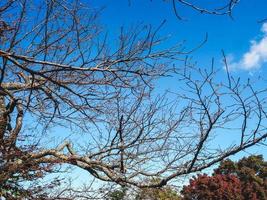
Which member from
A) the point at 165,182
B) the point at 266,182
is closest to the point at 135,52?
the point at 165,182

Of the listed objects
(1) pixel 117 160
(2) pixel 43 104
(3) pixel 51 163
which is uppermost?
(2) pixel 43 104

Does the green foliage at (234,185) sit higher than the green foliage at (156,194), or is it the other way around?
the green foliage at (234,185)

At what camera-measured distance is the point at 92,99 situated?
7453 mm

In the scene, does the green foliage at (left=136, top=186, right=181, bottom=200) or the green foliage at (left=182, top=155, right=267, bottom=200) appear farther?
the green foliage at (left=182, top=155, right=267, bottom=200)

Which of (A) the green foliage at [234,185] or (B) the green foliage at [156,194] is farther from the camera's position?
(A) the green foliage at [234,185]

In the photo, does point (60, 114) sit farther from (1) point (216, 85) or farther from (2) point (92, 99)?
(1) point (216, 85)

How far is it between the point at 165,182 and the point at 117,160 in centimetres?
145

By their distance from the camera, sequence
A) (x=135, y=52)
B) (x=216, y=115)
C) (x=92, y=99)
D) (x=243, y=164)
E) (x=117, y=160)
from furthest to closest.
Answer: (x=243, y=164) → (x=117, y=160) → (x=92, y=99) → (x=135, y=52) → (x=216, y=115)

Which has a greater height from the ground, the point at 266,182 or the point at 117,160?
the point at 266,182

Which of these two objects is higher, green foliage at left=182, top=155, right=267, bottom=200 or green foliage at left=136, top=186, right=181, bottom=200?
green foliage at left=182, top=155, right=267, bottom=200

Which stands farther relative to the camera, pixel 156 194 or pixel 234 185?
pixel 234 185

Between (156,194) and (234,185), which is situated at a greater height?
(234,185)

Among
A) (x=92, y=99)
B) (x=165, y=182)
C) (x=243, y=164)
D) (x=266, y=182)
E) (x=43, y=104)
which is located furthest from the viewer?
(x=243, y=164)

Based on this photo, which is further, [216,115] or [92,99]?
[92,99]
